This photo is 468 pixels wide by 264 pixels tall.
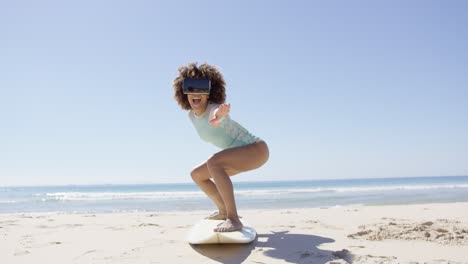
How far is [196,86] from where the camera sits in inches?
152

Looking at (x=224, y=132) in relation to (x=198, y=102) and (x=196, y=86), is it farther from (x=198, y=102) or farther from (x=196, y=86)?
(x=196, y=86)

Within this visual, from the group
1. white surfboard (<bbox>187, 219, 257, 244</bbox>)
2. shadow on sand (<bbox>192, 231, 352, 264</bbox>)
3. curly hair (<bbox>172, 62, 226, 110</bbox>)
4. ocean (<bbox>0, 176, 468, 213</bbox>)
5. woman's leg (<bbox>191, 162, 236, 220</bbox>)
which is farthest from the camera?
ocean (<bbox>0, 176, 468, 213</bbox>)

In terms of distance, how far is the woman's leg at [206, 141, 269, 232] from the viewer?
11.8 ft

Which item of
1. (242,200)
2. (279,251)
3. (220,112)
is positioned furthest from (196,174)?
(242,200)

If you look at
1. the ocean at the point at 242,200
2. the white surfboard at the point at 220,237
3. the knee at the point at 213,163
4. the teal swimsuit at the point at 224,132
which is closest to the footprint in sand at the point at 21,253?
the white surfboard at the point at 220,237

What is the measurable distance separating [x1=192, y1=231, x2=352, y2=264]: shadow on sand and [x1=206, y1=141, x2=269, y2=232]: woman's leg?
0.65 ft

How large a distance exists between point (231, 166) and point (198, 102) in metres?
0.75

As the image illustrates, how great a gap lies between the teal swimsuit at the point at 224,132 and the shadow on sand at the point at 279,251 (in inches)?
39.9

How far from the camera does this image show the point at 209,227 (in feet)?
12.4

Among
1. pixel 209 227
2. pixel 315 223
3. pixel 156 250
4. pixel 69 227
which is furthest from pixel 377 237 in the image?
pixel 69 227

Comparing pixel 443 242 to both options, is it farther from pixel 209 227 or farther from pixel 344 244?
pixel 209 227

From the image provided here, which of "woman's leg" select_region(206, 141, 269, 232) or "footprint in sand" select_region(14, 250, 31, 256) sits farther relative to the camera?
"woman's leg" select_region(206, 141, 269, 232)

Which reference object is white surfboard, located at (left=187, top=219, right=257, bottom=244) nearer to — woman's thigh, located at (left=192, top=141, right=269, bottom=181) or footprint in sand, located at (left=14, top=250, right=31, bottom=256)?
woman's thigh, located at (left=192, top=141, right=269, bottom=181)

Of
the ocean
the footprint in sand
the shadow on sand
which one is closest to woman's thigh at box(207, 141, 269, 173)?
the shadow on sand
